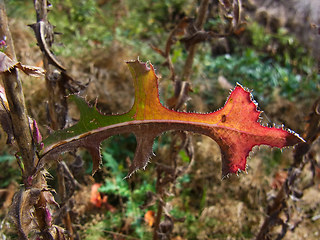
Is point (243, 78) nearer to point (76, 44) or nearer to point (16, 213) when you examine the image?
point (76, 44)


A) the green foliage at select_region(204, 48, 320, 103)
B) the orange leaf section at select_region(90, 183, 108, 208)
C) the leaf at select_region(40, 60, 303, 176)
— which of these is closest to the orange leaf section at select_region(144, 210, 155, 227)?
the orange leaf section at select_region(90, 183, 108, 208)

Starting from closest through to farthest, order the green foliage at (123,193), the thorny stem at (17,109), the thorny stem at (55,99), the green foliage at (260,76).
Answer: the thorny stem at (17,109), the thorny stem at (55,99), the green foliage at (123,193), the green foliage at (260,76)

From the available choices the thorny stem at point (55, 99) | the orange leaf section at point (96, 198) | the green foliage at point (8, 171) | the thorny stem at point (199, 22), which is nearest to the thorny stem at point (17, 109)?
the thorny stem at point (55, 99)

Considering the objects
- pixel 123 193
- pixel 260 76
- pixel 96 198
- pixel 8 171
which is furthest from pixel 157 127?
pixel 260 76

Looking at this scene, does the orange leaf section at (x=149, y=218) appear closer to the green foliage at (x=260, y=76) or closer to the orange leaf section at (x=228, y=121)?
the orange leaf section at (x=228, y=121)

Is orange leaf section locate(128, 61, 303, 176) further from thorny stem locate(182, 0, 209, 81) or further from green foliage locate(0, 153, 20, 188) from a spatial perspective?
green foliage locate(0, 153, 20, 188)

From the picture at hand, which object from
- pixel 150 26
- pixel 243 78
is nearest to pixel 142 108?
pixel 243 78

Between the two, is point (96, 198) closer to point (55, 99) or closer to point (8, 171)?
point (8, 171)
